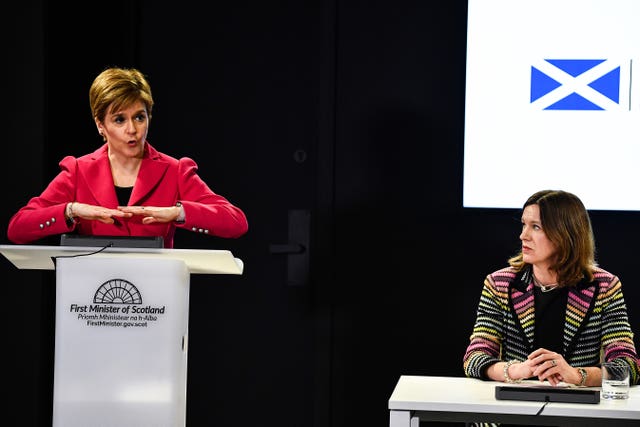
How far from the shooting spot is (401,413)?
2.68 m

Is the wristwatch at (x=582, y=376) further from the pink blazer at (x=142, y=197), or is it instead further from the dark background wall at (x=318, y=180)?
the dark background wall at (x=318, y=180)

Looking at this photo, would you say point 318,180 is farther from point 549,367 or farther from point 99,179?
point 549,367

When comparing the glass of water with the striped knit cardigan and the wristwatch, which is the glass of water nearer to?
the wristwatch

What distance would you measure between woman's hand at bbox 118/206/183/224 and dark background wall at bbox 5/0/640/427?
4.86ft

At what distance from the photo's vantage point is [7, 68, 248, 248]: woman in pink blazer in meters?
2.98

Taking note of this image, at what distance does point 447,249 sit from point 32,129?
1.88 meters

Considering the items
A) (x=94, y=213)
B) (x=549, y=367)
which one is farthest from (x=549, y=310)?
(x=94, y=213)

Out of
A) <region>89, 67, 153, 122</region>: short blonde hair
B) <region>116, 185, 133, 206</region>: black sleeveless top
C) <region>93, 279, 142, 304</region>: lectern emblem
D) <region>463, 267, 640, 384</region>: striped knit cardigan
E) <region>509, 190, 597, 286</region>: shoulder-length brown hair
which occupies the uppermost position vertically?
<region>89, 67, 153, 122</region>: short blonde hair

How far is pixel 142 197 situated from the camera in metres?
3.04

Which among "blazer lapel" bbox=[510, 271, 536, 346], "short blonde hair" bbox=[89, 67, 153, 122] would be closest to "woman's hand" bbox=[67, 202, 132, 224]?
"short blonde hair" bbox=[89, 67, 153, 122]

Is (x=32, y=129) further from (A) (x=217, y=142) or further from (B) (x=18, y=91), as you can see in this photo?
(A) (x=217, y=142)

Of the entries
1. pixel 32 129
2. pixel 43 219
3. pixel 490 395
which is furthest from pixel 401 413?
pixel 32 129

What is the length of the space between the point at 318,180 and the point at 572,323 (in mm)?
1609

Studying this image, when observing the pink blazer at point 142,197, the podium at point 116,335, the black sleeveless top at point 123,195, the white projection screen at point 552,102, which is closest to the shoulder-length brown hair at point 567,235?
the white projection screen at point 552,102
